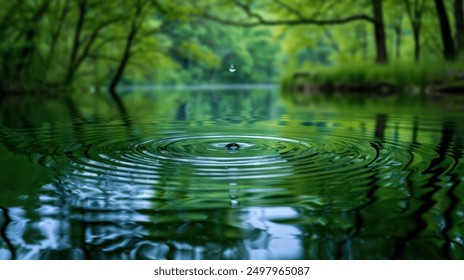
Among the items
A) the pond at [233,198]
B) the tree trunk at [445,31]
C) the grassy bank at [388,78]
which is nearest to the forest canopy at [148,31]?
the tree trunk at [445,31]

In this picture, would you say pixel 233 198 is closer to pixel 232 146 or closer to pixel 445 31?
pixel 232 146

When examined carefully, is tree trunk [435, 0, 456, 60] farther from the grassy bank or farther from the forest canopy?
the grassy bank

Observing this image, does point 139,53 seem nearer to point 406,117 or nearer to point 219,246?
point 406,117

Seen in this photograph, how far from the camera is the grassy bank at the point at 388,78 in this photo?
51.2 ft

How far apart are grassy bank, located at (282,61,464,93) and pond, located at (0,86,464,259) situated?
36.9ft

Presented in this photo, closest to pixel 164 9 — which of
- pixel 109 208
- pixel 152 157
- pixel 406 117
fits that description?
pixel 406 117

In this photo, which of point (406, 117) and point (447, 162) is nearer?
point (447, 162)

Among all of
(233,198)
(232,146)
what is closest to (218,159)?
(232,146)

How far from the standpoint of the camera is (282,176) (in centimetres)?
344

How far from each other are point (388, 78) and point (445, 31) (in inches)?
118

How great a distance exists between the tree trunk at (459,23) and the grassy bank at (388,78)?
1.11 metres

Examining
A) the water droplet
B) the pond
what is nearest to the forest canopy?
the pond

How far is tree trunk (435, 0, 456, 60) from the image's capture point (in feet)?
51.8
